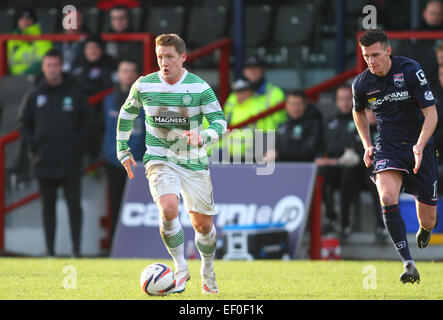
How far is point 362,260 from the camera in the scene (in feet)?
41.3

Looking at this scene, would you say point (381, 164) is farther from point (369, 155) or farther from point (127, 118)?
point (127, 118)

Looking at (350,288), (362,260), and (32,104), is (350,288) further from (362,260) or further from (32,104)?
(32,104)

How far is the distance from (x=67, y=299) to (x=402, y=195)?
20.2ft

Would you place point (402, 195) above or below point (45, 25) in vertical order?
below

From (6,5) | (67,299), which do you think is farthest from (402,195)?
(6,5)

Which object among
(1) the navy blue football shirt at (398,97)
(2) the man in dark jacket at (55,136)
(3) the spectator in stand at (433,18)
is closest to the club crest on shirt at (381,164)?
(1) the navy blue football shirt at (398,97)

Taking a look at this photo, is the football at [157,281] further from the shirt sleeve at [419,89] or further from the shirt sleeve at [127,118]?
the shirt sleeve at [419,89]

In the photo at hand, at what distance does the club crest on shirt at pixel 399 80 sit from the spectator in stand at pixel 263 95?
Answer: 457cm

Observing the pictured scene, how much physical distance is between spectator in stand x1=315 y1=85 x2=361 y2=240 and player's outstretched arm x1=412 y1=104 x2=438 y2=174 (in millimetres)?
3932

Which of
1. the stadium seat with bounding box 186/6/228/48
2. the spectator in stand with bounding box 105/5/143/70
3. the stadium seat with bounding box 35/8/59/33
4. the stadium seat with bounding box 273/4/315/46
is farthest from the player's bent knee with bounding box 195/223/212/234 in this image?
the stadium seat with bounding box 35/8/59/33

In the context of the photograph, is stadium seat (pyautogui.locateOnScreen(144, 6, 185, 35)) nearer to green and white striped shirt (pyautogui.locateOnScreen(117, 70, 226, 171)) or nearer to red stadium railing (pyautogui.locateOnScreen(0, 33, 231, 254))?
red stadium railing (pyautogui.locateOnScreen(0, 33, 231, 254))

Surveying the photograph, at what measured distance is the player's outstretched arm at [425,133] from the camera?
27.6 feet
